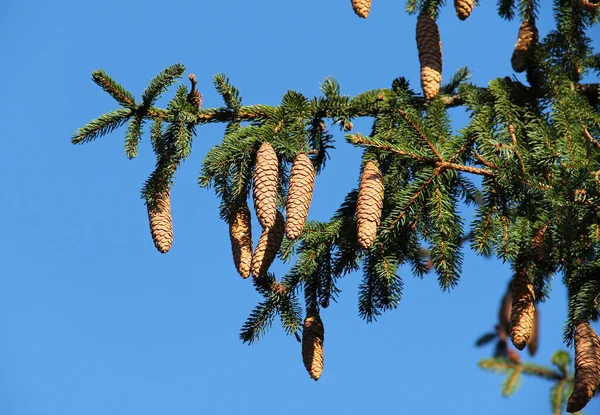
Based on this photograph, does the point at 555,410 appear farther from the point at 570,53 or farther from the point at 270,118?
the point at 270,118

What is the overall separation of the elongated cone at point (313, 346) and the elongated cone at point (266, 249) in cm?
43

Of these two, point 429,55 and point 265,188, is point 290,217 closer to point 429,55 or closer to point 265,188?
point 265,188

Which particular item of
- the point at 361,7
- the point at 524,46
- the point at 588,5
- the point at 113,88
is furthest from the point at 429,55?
the point at 113,88

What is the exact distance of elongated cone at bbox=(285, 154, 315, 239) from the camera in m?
3.53

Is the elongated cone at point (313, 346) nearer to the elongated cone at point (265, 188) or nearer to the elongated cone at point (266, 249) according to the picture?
the elongated cone at point (266, 249)

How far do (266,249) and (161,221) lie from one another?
20.3 inches

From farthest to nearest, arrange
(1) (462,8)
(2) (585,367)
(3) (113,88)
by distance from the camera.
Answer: (1) (462,8) → (3) (113,88) → (2) (585,367)

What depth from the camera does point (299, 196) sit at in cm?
359

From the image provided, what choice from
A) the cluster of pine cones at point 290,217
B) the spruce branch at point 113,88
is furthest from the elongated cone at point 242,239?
the spruce branch at point 113,88

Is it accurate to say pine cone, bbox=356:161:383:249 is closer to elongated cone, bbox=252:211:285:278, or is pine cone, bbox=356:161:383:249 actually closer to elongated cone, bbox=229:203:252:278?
elongated cone, bbox=252:211:285:278

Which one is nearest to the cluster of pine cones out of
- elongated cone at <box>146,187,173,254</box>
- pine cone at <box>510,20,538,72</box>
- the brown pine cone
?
elongated cone at <box>146,187,173,254</box>

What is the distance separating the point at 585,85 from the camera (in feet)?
15.7

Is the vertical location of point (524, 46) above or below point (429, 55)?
above

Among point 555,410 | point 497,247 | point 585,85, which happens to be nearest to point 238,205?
point 497,247
